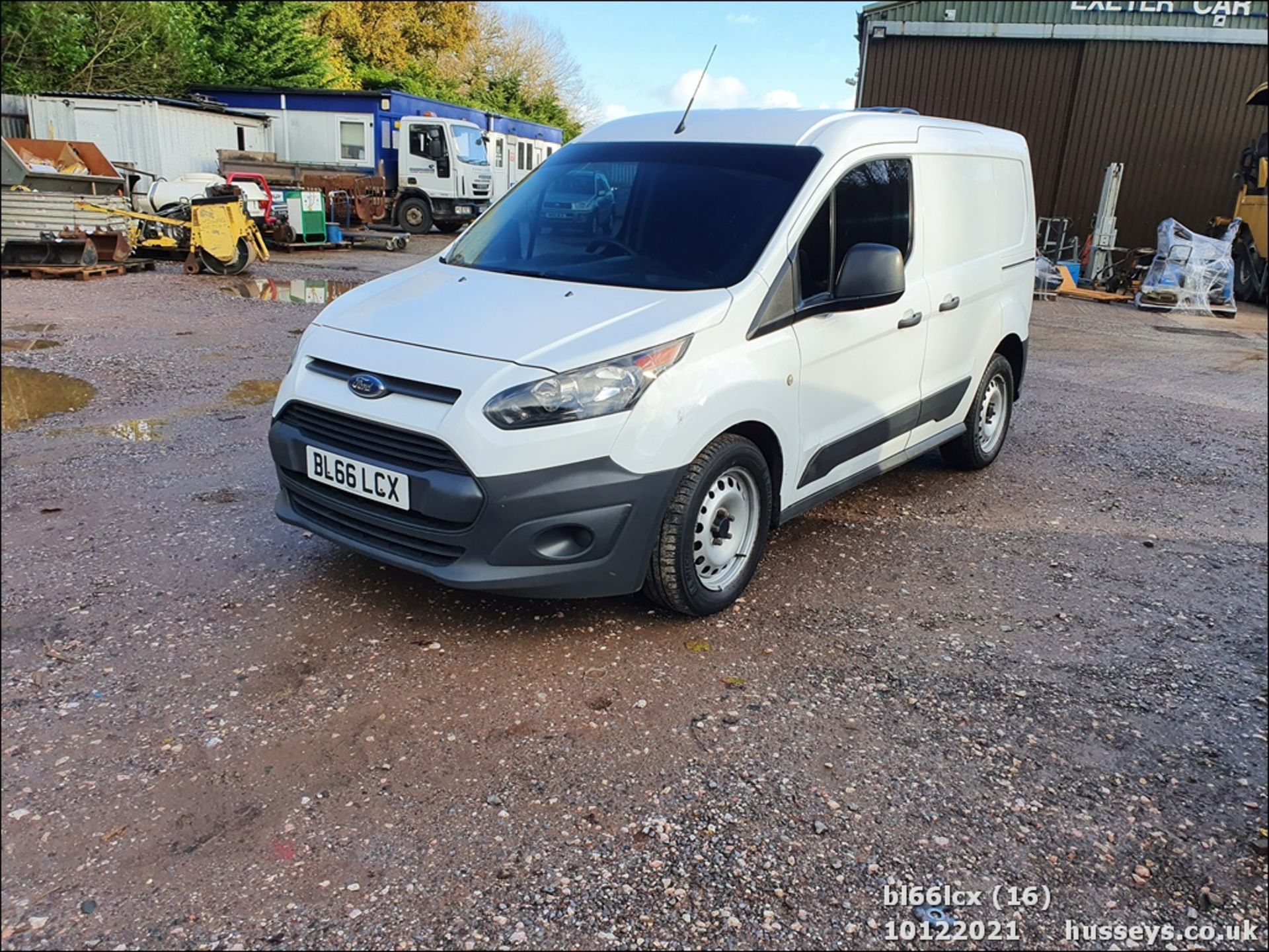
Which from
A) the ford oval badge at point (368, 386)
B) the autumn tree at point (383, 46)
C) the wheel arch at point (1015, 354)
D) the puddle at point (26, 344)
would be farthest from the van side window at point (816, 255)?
the autumn tree at point (383, 46)

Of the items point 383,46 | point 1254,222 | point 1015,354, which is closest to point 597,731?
point 1015,354

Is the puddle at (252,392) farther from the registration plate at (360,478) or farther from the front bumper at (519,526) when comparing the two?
the front bumper at (519,526)

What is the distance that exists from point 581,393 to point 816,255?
4.62 feet

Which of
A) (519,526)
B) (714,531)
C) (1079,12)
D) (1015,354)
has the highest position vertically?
(1079,12)

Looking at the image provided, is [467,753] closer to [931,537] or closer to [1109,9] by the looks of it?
[931,537]

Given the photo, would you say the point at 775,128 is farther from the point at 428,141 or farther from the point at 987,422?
the point at 428,141

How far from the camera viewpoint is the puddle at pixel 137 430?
18.5 feet

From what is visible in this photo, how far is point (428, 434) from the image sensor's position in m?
3.24

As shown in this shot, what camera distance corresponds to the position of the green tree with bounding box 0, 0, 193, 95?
116cm

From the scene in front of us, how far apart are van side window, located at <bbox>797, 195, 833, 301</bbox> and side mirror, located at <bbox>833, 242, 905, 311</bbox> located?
11cm

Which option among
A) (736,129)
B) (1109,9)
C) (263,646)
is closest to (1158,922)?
(263,646)

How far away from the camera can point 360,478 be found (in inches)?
135

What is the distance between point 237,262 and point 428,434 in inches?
500

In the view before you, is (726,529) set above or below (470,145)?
below
